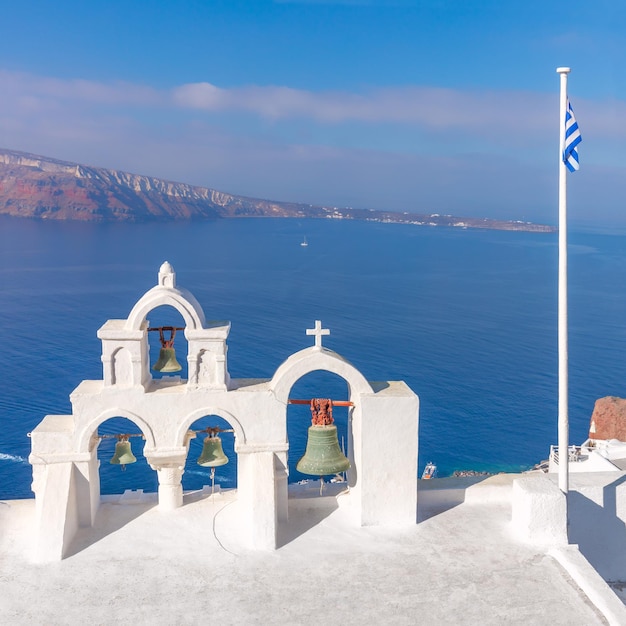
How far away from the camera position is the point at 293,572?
9953 millimetres

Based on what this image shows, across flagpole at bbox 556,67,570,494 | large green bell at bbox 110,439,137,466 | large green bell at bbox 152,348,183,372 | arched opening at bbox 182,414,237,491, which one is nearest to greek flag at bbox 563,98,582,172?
flagpole at bbox 556,67,570,494

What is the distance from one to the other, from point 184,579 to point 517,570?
4472 mm

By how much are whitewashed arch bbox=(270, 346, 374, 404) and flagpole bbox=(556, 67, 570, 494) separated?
2.91 metres

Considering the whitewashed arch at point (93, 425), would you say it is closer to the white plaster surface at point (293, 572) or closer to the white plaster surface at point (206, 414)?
the white plaster surface at point (206, 414)

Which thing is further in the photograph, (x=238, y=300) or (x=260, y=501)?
(x=238, y=300)

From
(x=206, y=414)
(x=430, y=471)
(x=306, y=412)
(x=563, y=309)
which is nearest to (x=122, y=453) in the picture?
(x=206, y=414)

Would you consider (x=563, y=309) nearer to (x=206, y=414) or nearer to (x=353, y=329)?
(x=206, y=414)

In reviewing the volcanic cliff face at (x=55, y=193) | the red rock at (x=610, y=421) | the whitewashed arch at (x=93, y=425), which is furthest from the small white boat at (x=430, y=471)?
the volcanic cliff face at (x=55, y=193)

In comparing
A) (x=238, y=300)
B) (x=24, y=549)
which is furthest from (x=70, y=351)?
(x=24, y=549)

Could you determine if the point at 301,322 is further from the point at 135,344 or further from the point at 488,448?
the point at 135,344

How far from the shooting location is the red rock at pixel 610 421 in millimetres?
36344

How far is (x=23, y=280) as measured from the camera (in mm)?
87188

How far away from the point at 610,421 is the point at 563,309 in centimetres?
2820

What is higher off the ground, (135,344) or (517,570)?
(135,344)
